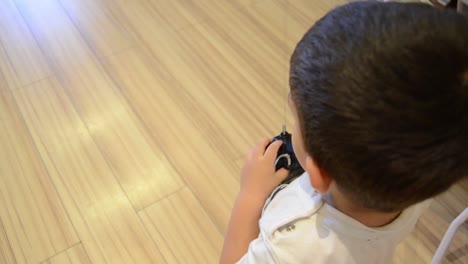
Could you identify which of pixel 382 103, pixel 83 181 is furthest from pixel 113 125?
pixel 382 103

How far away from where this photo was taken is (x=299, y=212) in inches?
20.0

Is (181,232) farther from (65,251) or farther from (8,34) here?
(8,34)

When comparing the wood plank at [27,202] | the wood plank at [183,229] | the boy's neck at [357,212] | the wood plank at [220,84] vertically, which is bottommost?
the wood plank at [27,202]

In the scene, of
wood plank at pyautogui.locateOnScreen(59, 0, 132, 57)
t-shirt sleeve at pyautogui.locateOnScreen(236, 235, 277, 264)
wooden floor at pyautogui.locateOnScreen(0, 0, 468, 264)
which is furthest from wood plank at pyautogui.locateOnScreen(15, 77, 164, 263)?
t-shirt sleeve at pyautogui.locateOnScreen(236, 235, 277, 264)

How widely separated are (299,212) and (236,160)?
69cm

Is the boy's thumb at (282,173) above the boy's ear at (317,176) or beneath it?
beneath

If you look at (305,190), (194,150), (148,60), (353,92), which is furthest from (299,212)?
(148,60)

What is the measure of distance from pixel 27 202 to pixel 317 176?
3.06 feet

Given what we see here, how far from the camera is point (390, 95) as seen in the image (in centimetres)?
36

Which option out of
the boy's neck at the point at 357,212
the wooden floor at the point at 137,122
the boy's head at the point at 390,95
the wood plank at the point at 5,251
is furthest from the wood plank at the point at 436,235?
the wood plank at the point at 5,251

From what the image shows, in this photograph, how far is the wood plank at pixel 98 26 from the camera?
1.47 m

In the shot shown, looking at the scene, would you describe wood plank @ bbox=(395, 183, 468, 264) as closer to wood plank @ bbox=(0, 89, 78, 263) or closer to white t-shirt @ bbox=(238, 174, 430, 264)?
white t-shirt @ bbox=(238, 174, 430, 264)

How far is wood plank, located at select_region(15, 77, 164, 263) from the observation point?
1054 mm

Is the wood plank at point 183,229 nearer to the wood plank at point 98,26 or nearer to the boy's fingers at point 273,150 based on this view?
the boy's fingers at point 273,150
